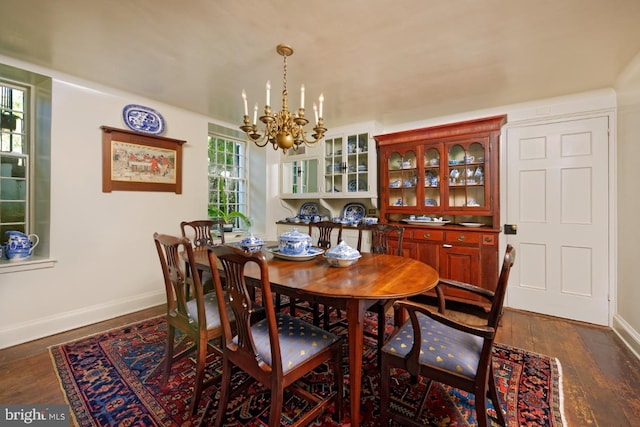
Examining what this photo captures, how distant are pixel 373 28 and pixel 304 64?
26.1 inches

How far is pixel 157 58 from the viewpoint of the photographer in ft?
7.41

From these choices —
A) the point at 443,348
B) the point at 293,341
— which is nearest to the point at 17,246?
the point at 293,341

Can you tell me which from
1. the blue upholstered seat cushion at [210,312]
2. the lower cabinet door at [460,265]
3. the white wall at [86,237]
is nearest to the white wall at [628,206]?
the lower cabinet door at [460,265]

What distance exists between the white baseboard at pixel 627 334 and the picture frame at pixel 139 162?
4.64 metres

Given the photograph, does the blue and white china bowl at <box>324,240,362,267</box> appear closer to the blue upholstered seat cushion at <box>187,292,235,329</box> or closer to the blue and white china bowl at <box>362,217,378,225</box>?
the blue upholstered seat cushion at <box>187,292,235,329</box>

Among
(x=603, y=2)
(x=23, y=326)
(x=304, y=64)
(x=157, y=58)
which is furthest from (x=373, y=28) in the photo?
(x=23, y=326)

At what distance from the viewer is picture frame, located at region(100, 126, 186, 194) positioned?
2.83m

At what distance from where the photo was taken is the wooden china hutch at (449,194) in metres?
2.98

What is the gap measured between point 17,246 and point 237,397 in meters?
2.39

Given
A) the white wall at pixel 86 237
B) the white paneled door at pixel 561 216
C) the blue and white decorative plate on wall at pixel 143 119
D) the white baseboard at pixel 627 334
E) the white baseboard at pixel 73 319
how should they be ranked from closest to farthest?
the white baseboard at pixel 627 334, the white baseboard at pixel 73 319, the white wall at pixel 86 237, the white paneled door at pixel 561 216, the blue and white decorative plate on wall at pixel 143 119

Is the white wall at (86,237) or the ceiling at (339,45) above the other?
the ceiling at (339,45)

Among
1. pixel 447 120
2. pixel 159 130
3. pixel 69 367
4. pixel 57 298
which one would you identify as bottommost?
pixel 69 367

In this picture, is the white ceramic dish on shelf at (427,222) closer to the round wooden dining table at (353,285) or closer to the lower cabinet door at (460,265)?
the lower cabinet door at (460,265)

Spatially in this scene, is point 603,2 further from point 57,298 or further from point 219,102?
point 57,298
